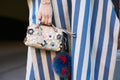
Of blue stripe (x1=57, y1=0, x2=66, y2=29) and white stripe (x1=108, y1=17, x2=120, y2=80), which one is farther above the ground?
blue stripe (x1=57, y1=0, x2=66, y2=29)

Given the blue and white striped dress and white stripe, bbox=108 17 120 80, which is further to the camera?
white stripe, bbox=108 17 120 80

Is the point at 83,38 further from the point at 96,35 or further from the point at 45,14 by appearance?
the point at 45,14

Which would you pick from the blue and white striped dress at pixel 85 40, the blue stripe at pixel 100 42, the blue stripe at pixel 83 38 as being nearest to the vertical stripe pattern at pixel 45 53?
the blue and white striped dress at pixel 85 40

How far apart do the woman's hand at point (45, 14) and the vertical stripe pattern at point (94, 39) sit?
165mm

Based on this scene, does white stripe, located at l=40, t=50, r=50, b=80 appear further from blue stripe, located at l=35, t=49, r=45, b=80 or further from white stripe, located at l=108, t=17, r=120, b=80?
white stripe, located at l=108, t=17, r=120, b=80

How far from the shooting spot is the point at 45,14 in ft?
7.29

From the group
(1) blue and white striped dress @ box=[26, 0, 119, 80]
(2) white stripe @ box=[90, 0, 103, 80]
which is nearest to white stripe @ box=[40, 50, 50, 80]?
(1) blue and white striped dress @ box=[26, 0, 119, 80]

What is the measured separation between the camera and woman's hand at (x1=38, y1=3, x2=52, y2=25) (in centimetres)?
222

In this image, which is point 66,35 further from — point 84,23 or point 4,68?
point 4,68

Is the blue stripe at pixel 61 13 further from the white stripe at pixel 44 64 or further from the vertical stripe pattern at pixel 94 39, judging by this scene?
the white stripe at pixel 44 64

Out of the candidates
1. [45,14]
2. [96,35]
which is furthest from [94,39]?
[45,14]

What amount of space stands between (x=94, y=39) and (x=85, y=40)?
173mm

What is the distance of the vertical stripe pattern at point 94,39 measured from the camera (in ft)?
7.32

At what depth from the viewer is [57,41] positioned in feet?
7.42
